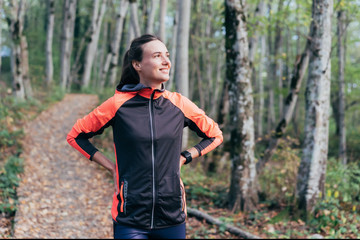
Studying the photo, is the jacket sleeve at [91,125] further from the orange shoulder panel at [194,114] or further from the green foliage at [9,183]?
the green foliage at [9,183]

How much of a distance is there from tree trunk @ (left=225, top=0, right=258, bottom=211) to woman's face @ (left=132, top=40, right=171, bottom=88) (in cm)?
451

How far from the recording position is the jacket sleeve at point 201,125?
271cm

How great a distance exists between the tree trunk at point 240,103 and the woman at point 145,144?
4.34 metres

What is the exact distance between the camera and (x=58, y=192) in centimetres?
782

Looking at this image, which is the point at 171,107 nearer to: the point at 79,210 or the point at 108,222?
the point at 108,222

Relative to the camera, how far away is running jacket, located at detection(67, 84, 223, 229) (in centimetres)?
240

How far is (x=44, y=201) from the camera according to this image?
7203 millimetres

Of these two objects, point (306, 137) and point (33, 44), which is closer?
point (306, 137)

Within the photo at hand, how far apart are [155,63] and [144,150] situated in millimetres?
651

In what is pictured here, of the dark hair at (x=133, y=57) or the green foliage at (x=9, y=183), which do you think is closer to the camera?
the dark hair at (x=133, y=57)

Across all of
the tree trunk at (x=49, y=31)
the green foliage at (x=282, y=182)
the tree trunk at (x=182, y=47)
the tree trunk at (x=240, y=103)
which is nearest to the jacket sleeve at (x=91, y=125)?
the tree trunk at (x=240, y=103)

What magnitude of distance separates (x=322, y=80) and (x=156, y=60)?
17.0 feet

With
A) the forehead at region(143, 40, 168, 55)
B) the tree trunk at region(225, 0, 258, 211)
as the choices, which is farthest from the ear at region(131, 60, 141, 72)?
the tree trunk at region(225, 0, 258, 211)

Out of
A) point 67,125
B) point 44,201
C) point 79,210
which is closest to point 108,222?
point 79,210
